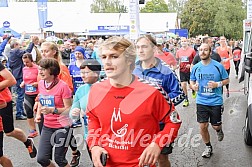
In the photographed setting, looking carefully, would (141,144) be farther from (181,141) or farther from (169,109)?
(181,141)

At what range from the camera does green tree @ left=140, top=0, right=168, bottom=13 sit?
8114 cm

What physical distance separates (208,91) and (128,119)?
287 cm

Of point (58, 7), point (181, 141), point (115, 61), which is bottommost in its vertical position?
point (181, 141)

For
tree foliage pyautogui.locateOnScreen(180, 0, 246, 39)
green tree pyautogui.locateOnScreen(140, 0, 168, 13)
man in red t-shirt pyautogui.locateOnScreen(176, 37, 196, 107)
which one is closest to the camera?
man in red t-shirt pyautogui.locateOnScreen(176, 37, 196, 107)

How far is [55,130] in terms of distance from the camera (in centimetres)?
394

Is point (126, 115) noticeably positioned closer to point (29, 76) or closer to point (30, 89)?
point (30, 89)

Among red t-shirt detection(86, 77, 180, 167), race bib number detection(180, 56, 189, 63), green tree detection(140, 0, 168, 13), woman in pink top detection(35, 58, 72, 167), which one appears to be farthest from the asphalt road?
green tree detection(140, 0, 168, 13)

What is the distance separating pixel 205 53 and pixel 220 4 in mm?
50979

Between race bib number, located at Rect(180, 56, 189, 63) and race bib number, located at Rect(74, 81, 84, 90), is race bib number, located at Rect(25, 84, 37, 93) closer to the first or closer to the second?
race bib number, located at Rect(74, 81, 84, 90)

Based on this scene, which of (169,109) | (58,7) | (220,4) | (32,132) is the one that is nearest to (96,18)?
(58,7)

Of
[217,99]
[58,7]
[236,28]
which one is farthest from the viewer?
[236,28]

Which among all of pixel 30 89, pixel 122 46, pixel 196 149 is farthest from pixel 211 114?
pixel 30 89

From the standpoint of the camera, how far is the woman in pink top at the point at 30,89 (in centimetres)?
627

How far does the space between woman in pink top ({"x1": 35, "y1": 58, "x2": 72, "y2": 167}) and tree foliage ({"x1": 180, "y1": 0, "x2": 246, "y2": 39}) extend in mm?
48994
